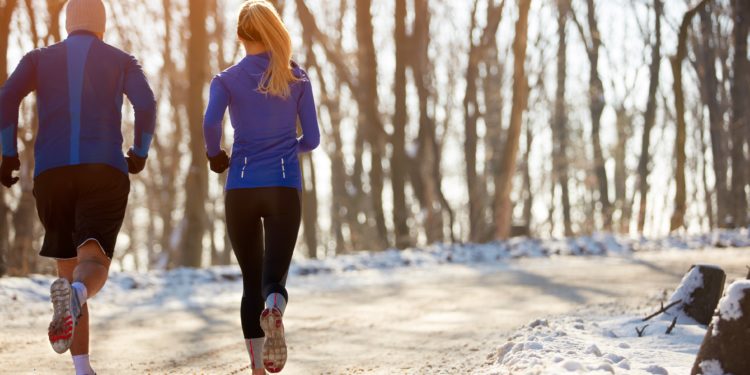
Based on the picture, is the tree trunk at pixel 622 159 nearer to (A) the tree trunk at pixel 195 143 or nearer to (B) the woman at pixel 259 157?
(A) the tree trunk at pixel 195 143

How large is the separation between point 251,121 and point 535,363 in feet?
6.02

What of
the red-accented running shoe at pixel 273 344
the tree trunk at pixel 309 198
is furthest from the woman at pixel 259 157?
the tree trunk at pixel 309 198

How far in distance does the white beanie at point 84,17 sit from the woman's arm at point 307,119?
3.59 ft

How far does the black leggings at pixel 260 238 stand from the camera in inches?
173

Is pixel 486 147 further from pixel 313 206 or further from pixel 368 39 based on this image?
pixel 368 39

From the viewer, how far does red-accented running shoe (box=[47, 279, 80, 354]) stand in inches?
159

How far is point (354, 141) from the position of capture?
33031 millimetres

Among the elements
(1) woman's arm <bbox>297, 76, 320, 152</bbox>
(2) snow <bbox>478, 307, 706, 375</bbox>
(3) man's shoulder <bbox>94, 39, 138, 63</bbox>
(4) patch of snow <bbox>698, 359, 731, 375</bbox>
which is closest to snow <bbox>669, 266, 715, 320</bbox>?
(2) snow <bbox>478, 307, 706, 375</bbox>

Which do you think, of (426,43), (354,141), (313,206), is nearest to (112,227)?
(426,43)

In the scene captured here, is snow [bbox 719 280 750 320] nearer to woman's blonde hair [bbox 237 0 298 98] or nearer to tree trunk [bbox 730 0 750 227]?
woman's blonde hair [bbox 237 0 298 98]

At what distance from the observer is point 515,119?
21219 millimetres

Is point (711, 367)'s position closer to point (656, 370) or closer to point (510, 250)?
point (656, 370)

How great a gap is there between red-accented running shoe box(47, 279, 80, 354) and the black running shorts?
329mm

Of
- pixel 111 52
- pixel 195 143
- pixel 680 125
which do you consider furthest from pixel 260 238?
pixel 680 125
